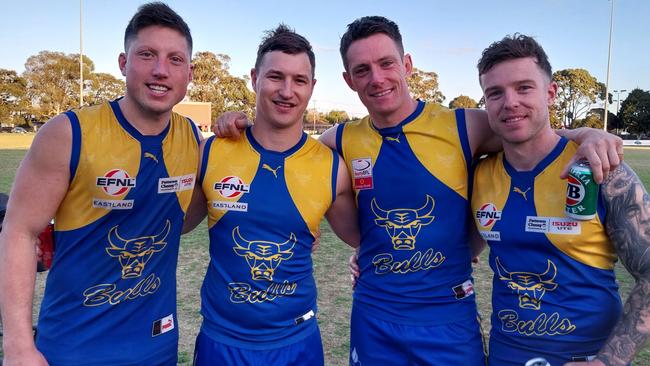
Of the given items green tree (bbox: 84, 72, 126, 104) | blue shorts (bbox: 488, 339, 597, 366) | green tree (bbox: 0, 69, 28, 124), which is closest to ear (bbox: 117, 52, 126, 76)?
blue shorts (bbox: 488, 339, 597, 366)

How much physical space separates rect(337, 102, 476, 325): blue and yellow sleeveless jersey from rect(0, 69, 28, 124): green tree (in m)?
72.2

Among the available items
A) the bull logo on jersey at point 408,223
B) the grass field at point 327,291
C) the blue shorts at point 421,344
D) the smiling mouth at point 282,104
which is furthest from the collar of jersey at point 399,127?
the grass field at point 327,291

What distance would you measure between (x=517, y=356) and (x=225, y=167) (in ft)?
6.15

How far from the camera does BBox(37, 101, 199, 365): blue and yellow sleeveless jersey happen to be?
2.21 meters

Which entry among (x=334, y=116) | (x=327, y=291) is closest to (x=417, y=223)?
(x=327, y=291)

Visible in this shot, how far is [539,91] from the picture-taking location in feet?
7.82

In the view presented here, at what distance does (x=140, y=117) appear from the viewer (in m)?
2.37

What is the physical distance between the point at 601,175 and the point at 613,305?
0.71 metres

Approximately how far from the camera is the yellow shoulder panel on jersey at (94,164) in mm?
2176

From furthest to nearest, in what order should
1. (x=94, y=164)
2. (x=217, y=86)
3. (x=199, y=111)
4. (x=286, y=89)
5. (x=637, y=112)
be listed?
(x=637, y=112), (x=217, y=86), (x=199, y=111), (x=286, y=89), (x=94, y=164)

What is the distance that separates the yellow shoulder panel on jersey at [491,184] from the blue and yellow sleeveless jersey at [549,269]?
1 centimetres

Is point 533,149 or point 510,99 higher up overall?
point 510,99

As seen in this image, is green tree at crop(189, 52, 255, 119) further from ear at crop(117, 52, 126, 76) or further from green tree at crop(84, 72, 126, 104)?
ear at crop(117, 52, 126, 76)

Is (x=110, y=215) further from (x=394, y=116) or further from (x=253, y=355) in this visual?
(x=394, y=116)
